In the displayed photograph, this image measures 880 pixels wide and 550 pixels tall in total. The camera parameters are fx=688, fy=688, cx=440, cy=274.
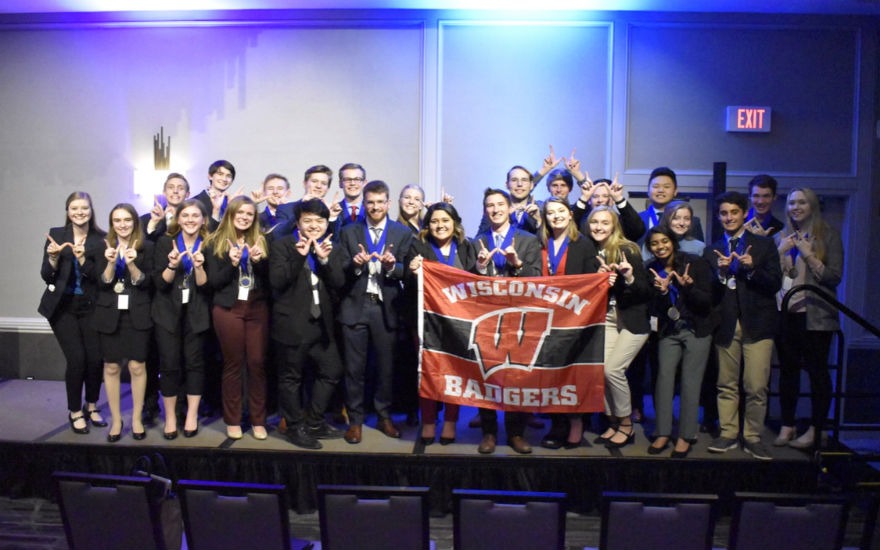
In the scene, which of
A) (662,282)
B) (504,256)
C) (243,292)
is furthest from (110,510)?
(662,282)

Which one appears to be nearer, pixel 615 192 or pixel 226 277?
pixel 226 277

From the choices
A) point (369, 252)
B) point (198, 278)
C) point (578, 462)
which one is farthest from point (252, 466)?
point (578, 462)

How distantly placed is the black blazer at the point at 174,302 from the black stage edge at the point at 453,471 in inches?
33.1

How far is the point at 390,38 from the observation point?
263 inches

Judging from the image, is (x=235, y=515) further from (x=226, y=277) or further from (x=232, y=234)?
(x=232, y=234)

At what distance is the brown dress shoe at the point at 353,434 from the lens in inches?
184

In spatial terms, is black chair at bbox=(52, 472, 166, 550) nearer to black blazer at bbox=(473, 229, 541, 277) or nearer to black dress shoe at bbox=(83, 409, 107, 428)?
black dress shoe at bbox=(83, 409, 107, 428)

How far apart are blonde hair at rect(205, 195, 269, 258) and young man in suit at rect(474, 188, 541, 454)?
1454 millimetres

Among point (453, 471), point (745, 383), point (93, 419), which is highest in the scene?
point (745, 383)

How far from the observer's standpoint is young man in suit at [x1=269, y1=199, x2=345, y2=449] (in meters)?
4.48

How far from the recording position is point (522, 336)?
4492mm

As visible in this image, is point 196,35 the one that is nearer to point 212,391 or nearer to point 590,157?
point 212,391

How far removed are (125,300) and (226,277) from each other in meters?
0.77

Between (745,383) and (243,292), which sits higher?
(243,292)
